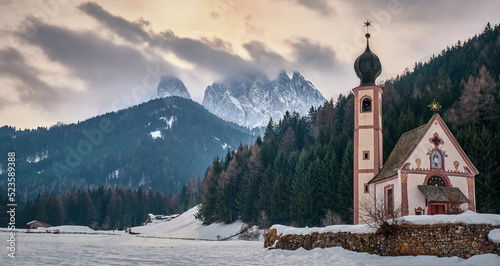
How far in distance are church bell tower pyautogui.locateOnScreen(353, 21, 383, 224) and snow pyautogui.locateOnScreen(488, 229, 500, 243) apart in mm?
26007

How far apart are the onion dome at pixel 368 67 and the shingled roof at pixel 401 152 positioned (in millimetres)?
6574

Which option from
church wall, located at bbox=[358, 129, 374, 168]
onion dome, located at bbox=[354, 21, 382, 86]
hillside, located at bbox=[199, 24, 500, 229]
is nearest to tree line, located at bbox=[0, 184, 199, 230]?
hillside, located at bbox=[199, 24, 500, 229]

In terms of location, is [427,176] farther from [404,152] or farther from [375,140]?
[375,140]

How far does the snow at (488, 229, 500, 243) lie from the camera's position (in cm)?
1682

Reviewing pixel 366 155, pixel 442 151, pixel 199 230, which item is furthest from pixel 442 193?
pixel 199 230

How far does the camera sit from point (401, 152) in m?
41.2

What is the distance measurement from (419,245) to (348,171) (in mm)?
39965

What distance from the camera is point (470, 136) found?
168 ft

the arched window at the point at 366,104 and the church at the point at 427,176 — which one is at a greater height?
the arched window at the point at 366,104

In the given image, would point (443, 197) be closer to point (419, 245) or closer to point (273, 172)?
point (419, 245)

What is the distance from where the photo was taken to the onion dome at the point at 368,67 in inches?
1821

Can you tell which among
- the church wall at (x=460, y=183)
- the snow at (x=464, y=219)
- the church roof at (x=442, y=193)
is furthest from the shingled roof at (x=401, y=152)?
the snow at (x=464, y=219)

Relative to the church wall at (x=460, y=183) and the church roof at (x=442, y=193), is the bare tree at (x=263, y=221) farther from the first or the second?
the church wall at (x=460, y=183)

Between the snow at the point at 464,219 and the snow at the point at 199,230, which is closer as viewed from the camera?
the snow at the point at 464,219
